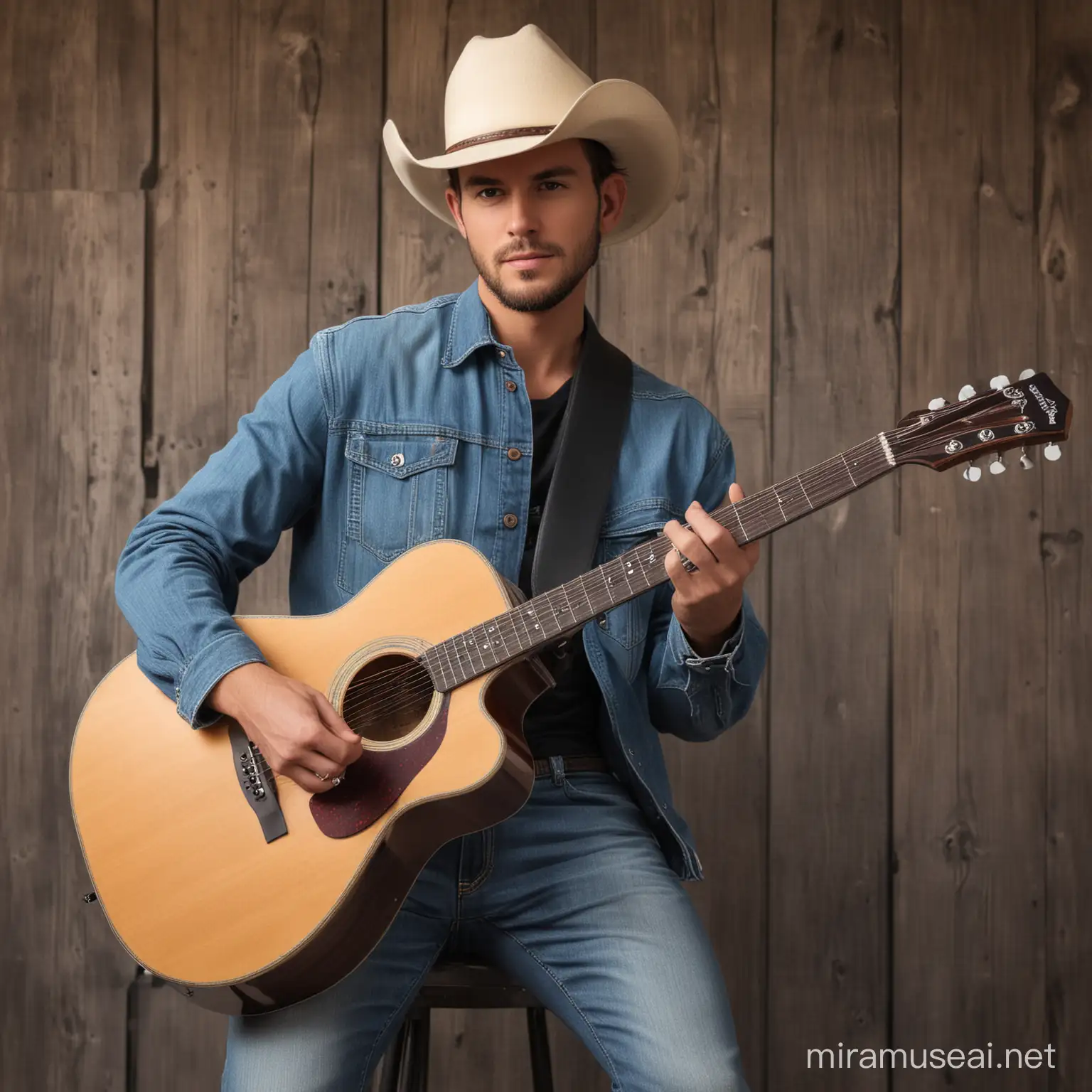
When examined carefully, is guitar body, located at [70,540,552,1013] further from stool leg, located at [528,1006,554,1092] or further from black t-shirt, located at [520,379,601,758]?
stool leg, located at [528,1006,554,1092]

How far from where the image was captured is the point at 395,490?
178 centimetres

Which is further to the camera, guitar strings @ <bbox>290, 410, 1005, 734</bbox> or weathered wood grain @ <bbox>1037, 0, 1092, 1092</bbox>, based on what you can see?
weathered wood grain @ <bbox>1037, 0, 1092, 1092</bbox>

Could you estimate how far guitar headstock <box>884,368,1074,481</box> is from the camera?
4.64 ft

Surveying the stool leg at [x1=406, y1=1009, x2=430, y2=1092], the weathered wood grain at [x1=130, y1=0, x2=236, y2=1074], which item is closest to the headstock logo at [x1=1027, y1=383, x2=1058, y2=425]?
the stool leg at [x1=406, y1=1009, x2=430, y2=1092]

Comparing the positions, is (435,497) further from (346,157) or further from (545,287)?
(346,157)

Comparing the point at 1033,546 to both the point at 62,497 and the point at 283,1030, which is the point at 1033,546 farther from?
the point at 62,497

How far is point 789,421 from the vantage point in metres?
2.37

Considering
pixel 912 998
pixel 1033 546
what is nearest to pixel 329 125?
pixel 1033 546

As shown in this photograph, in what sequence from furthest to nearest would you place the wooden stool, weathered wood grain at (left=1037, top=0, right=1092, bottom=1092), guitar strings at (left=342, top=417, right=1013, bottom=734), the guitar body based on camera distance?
weathered wood grain at (left=1037, top=0, right=1092, bottom=1092), the wooden stool, guitar strings at (left=342, top=417, right=1013, bottom=734), the guitar body

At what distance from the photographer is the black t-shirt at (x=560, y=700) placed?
173 cm

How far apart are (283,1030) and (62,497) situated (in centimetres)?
138

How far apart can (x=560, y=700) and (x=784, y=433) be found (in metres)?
0.91

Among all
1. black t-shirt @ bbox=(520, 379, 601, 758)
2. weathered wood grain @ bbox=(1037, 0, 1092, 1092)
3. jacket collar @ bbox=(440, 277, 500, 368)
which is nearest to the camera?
black t-shirt @ bbox=(520, 379, 601, 758)

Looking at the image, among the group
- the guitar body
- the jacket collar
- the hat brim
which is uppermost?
the hat brim
